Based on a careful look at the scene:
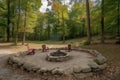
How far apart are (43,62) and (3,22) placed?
2603 centimetres

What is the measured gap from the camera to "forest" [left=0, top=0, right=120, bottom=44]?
69.9ft

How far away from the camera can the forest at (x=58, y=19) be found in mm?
21312

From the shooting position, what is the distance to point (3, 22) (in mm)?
37500

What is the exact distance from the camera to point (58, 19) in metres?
42.4

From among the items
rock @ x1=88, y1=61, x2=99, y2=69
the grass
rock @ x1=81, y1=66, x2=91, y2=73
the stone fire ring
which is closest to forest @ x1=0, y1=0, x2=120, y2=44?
the grass

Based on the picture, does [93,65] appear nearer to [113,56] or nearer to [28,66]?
[113,56]

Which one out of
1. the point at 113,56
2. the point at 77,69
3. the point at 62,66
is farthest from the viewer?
the point at 113,56

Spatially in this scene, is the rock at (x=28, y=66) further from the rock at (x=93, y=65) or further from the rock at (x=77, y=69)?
the rock at (x=93, y=65)

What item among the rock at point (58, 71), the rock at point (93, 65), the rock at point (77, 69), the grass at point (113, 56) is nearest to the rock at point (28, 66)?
the rock at point (58, 71)

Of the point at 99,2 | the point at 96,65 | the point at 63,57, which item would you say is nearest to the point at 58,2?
the point at 99,2

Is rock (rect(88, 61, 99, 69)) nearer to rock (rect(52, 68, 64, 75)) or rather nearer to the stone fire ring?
the stone fire ring

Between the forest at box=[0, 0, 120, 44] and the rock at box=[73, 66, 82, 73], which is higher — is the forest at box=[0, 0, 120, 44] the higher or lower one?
the higher one

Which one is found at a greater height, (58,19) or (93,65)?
(58,19)

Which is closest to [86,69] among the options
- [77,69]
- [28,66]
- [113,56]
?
[77,69]
